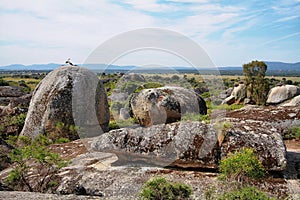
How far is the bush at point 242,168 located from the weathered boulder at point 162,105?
6286 millimetres

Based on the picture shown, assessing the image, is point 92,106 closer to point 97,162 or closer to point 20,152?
point 97,162

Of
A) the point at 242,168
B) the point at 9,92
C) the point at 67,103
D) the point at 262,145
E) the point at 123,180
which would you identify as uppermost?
the point at 67,103

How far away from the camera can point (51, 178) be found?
346 inches

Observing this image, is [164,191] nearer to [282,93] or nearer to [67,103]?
[67,103]

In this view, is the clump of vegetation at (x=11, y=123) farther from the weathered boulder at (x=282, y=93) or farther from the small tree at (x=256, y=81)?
the small tree at (x=256, y=81)

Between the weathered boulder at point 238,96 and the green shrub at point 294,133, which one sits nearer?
the green shrub at point 294,133

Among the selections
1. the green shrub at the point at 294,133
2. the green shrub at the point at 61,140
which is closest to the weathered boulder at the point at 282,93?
the green shrub at the point at 294,133

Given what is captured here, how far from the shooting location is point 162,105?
13492 mm

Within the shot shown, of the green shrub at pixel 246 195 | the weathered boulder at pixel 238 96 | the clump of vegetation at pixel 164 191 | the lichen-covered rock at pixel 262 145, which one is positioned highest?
the lichen-covered rock at pixel 262 145

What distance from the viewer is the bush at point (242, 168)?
7230 mm

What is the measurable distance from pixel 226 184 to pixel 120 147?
3.50m

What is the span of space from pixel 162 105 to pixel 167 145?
4624 mm

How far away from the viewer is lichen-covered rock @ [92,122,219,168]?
344 inches

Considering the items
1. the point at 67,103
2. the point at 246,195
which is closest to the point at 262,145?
the point at 246,195
